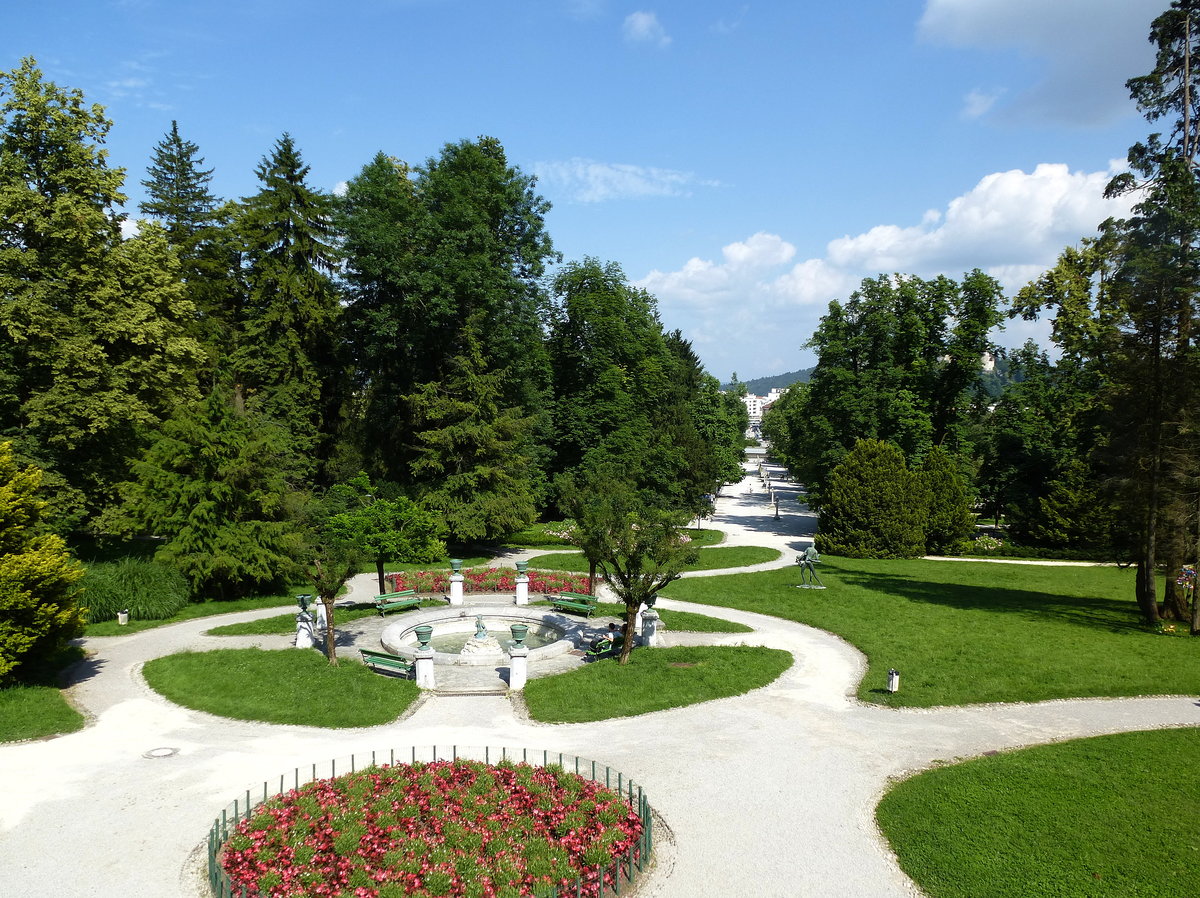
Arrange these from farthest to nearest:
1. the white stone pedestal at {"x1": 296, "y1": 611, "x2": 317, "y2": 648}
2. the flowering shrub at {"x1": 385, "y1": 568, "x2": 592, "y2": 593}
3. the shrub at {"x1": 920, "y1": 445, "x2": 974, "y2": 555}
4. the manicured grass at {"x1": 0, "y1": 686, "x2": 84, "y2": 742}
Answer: the shrub at {"x1": 920, "y1": 445, "x2": 974, "y2": 555} → the flowering shrub at {"x1": 385, "y1": 568, "x2": 592, "y2": 593} → the white stone pedestal at {"x1": 296, "y1": 611, "x2": 317, "y2": 648} → the manicured grass at {"x1": 0, "y1": 686, "x2": 84, "y2": 742}

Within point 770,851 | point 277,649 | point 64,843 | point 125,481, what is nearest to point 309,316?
point 125,481

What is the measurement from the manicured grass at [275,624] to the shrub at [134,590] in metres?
2.98

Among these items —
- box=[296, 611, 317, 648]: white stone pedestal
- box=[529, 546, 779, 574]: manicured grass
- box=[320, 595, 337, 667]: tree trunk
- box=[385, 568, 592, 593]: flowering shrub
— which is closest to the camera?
box=[320, 595, 337, 667]: tree trunk

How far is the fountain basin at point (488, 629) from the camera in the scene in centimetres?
1902

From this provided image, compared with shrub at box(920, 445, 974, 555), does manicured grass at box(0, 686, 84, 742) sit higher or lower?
lower

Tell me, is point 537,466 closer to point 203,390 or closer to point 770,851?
point 203,390

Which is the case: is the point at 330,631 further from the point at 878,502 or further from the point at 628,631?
the point at 878,502

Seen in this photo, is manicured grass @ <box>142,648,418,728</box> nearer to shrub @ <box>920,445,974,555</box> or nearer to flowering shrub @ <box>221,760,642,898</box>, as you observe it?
flowering shrub @ <box>221,760,642,898</box>

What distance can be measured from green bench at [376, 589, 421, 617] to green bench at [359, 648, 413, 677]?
18.2 feet

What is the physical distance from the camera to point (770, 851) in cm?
997

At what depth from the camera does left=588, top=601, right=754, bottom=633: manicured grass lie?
72.9ft

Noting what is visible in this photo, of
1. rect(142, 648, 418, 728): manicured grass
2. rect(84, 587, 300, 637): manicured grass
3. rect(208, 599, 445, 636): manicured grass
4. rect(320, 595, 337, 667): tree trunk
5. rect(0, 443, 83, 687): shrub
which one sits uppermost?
rect(0, 443, 83, 687): shrub

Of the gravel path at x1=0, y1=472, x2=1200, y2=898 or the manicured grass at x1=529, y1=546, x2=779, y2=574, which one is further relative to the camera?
the manicured grass at x1=529, y1=546, x2=779, y2=574

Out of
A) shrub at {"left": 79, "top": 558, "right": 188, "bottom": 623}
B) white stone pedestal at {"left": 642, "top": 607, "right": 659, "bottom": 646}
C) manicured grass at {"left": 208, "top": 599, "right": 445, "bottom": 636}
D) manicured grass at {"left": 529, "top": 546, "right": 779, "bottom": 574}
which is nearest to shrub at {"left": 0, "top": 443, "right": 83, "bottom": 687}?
manicured grass at {"left": 208, "top": 599, "right": 445, "bottom": 636}
